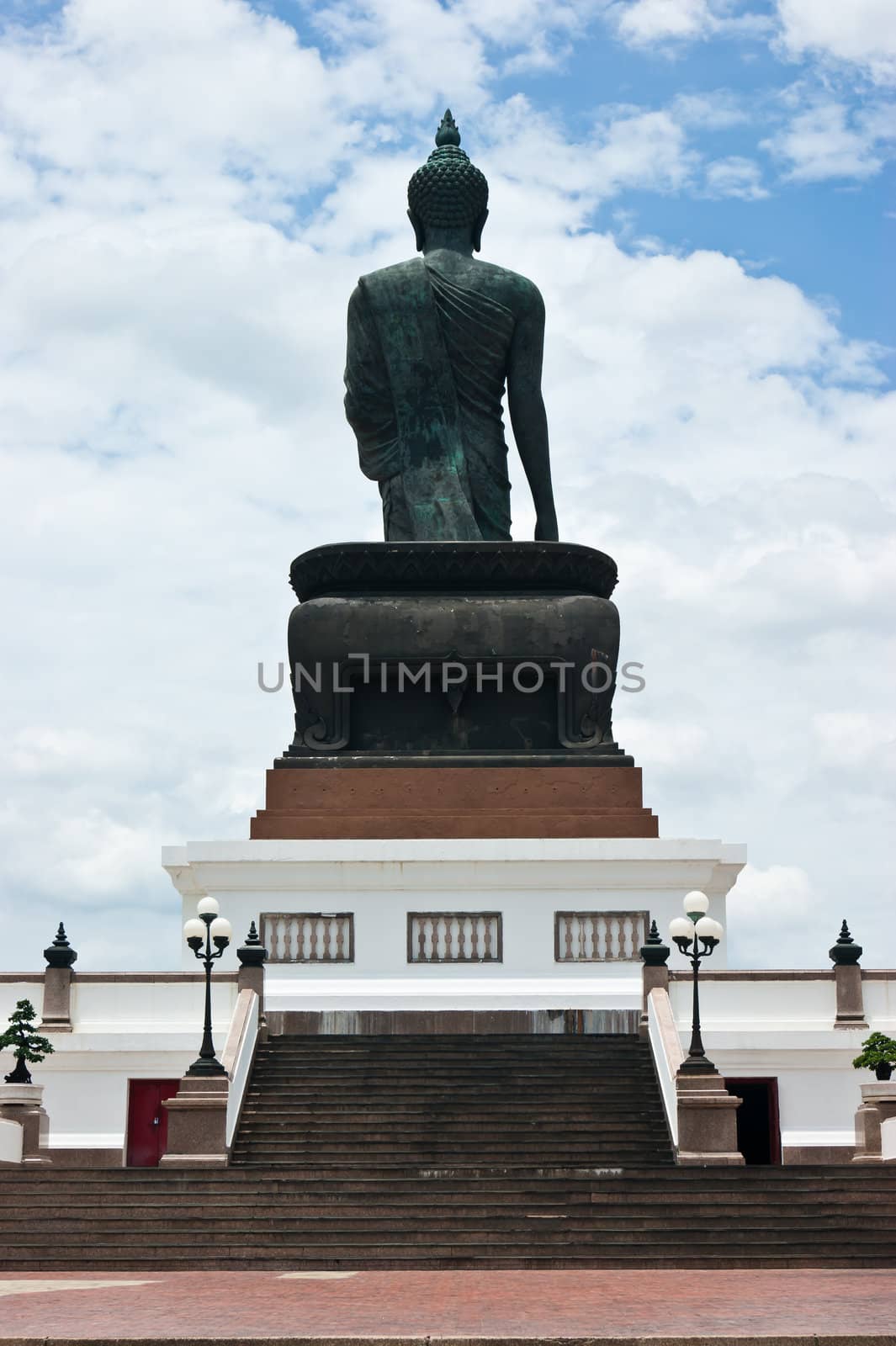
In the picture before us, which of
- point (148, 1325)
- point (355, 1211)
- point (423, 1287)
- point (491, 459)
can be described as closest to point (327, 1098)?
point (355, 1211)

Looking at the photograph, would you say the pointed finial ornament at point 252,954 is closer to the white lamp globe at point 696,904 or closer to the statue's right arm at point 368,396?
the white lamp globe at point 696,904

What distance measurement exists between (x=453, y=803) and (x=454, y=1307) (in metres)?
13.9

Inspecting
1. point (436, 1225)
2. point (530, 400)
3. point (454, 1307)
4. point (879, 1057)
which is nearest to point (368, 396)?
point (530, 400)

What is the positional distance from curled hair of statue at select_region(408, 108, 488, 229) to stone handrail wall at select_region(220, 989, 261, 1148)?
1321cm

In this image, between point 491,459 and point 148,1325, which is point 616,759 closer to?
point 491,459

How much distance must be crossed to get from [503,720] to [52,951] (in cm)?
744

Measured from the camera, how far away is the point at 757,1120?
23438mm

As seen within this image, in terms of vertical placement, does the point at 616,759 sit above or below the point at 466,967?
above

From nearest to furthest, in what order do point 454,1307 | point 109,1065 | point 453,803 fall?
point 454,1307
point 109,1065
point 453,803

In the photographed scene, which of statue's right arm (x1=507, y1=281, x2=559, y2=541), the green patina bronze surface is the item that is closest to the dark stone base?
the green patina bronze surface

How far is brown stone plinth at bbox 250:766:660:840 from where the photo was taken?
26.6 metres

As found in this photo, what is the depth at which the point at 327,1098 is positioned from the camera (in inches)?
841

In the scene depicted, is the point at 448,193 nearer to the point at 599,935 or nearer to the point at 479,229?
the point at 479,229

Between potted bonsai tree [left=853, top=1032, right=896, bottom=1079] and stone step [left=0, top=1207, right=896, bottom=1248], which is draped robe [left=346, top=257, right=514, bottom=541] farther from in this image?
stone step [left=0, top=1207, right=896, bottom=1248]
